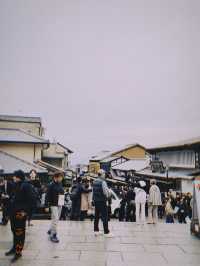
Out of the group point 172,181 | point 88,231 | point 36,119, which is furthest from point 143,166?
point 88,231

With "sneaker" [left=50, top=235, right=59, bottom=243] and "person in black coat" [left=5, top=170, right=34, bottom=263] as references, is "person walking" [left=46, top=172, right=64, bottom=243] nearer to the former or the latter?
"sneaker" [left=50, top=235, right=59, bottom=243]

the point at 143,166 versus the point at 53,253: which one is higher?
the point at 143,166

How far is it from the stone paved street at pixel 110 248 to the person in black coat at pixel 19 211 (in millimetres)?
283

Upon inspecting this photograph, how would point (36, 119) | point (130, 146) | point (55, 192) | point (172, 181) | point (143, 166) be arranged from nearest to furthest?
1. point (55, 192)
2. point (172, 181)
3. point (143, 166)
4. point (36, 119)
5. point (130, 146)

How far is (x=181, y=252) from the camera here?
24.7ft

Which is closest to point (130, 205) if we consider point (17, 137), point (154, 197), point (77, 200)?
point (154, 197)

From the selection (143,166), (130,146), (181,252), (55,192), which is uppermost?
(130,146)

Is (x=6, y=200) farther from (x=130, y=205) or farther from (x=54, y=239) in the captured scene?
(x=130, y=205)

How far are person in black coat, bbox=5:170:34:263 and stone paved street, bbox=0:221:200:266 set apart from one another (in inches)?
11.1

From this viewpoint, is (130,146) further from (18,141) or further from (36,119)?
(18,141)

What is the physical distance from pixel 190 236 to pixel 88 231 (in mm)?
2913

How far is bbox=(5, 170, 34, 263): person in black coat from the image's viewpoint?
669 centimetres

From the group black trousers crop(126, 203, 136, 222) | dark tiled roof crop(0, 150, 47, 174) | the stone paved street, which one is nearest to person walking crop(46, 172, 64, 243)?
the stone paved street

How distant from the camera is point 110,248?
7773mm
